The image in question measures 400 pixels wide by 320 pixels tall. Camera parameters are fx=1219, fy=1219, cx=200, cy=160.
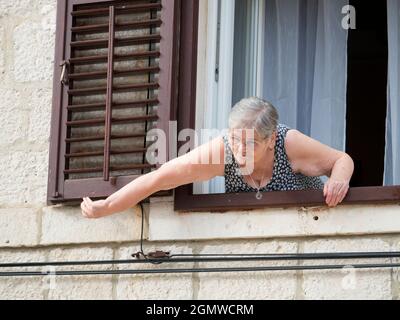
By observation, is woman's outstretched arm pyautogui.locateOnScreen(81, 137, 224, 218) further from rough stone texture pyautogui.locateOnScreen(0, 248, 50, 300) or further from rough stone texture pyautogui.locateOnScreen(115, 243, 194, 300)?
rough stone texture pyautogui.locateOnScreen(0, 248, 50, 300)

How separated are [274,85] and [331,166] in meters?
0.83

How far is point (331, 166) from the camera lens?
523 centimetres

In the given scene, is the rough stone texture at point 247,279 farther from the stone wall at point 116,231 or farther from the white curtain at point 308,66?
the white curtain at point 308,66

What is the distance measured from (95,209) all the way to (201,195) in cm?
47

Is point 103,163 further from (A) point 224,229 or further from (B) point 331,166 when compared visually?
(B) point 331,166

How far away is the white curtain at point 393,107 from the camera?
557 centimetres

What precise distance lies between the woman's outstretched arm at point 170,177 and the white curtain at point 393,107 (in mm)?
827

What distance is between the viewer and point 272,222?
17.4 feet

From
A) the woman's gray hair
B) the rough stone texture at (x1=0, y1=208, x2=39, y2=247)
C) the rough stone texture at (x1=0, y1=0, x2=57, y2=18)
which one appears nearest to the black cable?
the rough stone texture at (x1=0, y1=208, x2=39, y2=247)

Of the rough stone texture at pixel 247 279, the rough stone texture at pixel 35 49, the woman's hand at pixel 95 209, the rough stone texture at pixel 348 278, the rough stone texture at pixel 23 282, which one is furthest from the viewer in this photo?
the rough stone texture at pixel 35 49

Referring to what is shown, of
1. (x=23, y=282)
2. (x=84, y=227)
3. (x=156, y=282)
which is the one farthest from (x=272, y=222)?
(x=23, y=282)

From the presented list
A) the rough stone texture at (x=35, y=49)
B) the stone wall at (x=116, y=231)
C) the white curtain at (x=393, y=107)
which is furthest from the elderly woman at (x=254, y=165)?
the rough stone texture at (x=35, y=49)

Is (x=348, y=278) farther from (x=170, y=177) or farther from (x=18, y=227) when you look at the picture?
(x=18, y=227)
